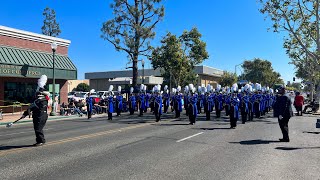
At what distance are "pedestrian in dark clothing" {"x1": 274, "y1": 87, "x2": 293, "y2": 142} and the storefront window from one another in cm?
2149

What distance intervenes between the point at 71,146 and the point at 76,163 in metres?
2.57

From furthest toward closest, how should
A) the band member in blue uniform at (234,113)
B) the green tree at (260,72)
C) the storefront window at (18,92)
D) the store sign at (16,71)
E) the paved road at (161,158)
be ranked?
1. the green tree at (260,72)
2. the storefront window at (18,92)
3. the store sign at (16,71)
4. the band member in blue uniform at (234,113)
5. the paved road at (161,158)

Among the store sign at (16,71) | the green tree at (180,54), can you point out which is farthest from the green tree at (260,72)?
the store sign at (16,71)

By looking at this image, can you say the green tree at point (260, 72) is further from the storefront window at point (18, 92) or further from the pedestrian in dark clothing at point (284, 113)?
the pedestrian in dark clothing at point (284, 113)

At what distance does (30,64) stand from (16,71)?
1.58m

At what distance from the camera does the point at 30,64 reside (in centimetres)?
2722

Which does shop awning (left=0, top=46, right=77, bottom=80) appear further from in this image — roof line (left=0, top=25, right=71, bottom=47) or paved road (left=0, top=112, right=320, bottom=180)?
paved road (left=0, top=112, right=320, bottom=180)

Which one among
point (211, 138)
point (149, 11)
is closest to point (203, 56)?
point (149, 11)

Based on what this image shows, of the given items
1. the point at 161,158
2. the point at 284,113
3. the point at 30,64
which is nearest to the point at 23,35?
the point at 30,64

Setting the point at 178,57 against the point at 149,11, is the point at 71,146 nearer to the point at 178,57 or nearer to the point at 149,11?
the point at 149,11

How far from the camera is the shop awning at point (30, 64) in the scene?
25.2 m

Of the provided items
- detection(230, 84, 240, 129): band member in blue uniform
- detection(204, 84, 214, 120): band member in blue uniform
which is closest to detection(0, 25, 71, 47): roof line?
detection(204, 84, 214, 120): band member in blue uniform

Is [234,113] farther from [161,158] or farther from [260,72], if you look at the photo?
[260,72]

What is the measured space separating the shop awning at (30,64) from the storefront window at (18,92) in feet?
5.59
